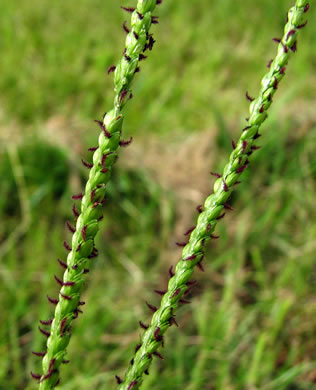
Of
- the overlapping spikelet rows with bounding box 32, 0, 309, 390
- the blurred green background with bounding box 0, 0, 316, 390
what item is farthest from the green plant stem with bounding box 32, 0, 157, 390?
the blurred green background with bounding box 0, 0, 316, 390

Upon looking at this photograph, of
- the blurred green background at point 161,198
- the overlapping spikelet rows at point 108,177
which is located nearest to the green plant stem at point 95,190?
the overlapping spikelet rows at point 108,177

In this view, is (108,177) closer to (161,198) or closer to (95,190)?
(95,190)

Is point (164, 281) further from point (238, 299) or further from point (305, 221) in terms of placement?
point (305, 221)

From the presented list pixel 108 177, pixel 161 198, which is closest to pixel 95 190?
pixel 108 177

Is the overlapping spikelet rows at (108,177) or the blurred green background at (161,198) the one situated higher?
the blurred green background at (161,198)

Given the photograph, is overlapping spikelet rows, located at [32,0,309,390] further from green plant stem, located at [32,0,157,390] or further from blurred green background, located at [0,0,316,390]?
blurred green background, located at [0,0,316,390]

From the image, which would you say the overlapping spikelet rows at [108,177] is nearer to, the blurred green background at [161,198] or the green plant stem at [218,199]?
the green plant stem at [218,199]
